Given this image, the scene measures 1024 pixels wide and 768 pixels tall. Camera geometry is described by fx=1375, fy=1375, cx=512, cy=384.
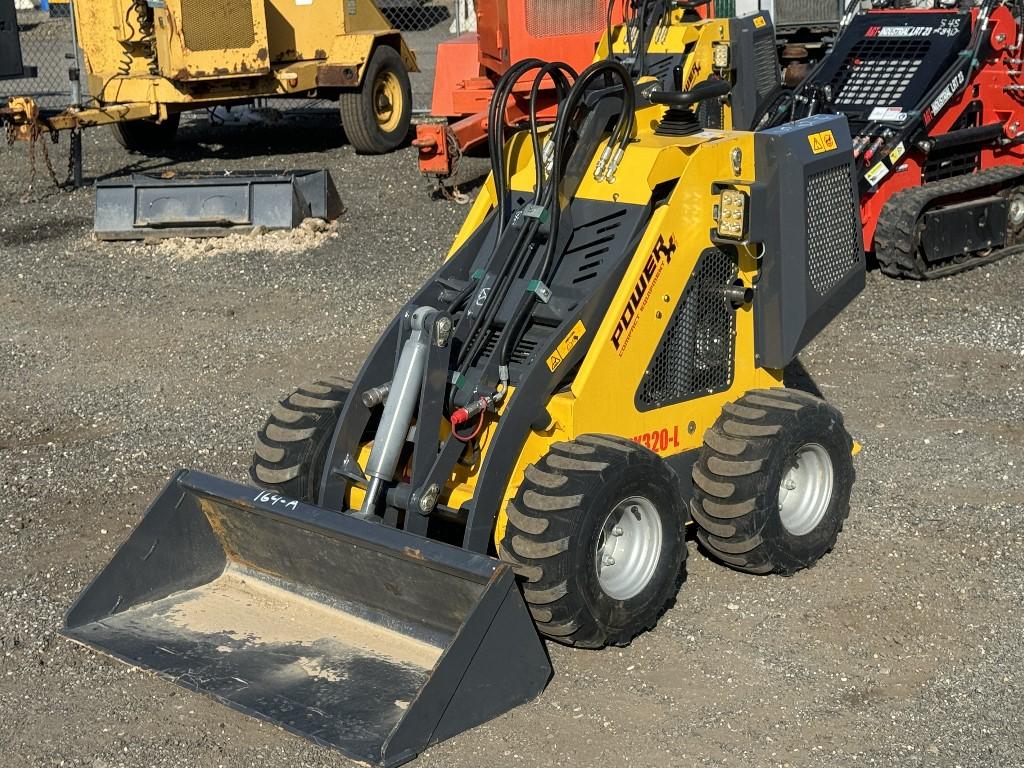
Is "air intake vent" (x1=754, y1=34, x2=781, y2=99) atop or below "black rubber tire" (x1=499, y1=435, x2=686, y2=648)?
atop

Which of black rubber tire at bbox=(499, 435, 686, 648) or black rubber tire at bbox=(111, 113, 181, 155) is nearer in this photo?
black rubber tire at bbox=(499, 435, 686, 648)

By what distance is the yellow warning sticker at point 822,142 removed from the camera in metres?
5.69

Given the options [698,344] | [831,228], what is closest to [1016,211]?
[831,228]

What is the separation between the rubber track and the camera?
9.48 metres

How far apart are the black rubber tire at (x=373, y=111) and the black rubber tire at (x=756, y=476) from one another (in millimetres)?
9419

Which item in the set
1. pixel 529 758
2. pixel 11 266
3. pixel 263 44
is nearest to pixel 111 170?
pixel 263 44

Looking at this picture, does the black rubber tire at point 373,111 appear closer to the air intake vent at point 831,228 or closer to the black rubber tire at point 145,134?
the black rubber tire at point 145,134

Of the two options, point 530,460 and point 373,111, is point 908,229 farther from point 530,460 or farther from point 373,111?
point 373,111

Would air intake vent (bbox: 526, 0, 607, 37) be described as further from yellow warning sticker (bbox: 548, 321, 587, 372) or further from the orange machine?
yellow warning sticker (bbox: 548, 321, 587, 372)

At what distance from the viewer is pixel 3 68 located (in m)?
17.2

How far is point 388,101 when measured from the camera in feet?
48.7

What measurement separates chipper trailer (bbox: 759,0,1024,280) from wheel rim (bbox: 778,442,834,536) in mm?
4314

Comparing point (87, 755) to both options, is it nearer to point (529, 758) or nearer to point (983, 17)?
point (529, 758)

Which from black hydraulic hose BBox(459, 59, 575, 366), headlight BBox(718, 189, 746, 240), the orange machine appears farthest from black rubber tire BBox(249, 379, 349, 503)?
the orange machine
